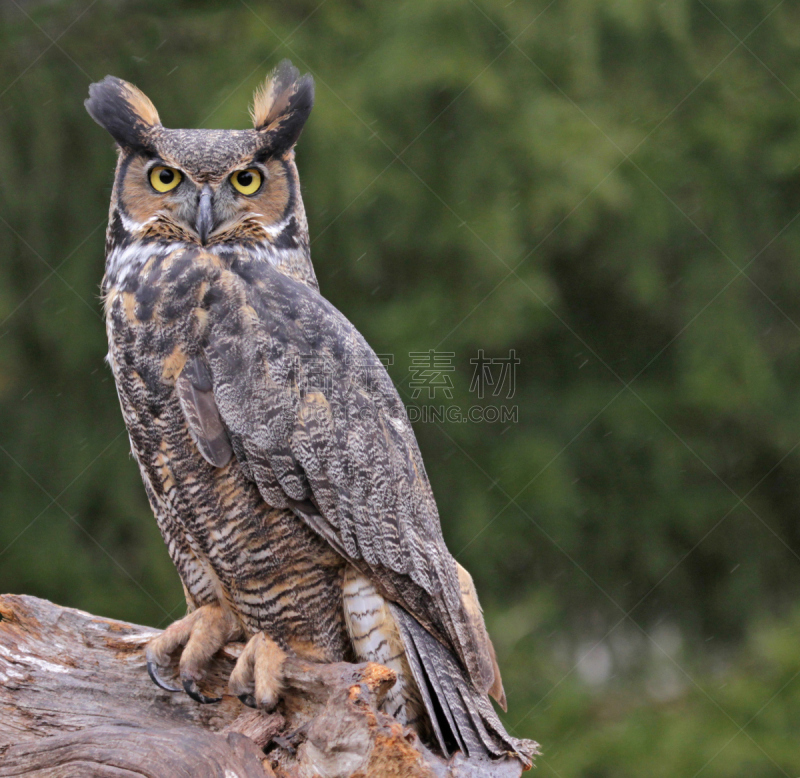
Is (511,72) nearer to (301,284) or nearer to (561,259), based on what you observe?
(561,259)

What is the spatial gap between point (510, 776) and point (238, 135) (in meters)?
1.80

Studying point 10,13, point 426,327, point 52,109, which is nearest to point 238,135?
point 426,327

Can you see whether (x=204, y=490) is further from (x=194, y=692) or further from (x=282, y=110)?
(x=282, y=110)

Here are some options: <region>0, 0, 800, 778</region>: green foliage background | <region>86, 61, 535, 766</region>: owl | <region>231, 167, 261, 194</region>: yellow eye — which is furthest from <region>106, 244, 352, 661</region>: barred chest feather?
<region>0, 0, 800, 778</region>: green foliage background

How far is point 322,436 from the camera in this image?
7.25 ft

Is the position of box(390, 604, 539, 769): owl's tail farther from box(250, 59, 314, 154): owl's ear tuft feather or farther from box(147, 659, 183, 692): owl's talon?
box(250, 59, 314, 154): owl's ear tuft feather

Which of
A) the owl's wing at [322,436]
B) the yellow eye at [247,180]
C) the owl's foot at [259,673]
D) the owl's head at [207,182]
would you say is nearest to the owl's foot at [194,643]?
the owl's foot at [259,673]

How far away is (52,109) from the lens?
12.9 ft

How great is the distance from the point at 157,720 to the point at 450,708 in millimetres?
802

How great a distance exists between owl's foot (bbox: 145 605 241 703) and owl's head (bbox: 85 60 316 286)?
0.99 meters

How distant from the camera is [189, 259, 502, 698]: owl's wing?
2.17m

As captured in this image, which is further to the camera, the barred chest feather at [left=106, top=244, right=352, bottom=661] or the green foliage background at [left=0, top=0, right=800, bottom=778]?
the green foliage background at [left=0, top=0, right=800, bottom=778]

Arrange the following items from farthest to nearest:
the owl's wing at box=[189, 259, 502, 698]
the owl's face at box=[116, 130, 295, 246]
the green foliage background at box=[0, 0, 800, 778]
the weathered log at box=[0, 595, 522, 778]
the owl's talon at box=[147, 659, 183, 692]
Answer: the green foliage background at box=[0, 0, 800, 778], the owl's talon at box=[147, 659, 183, 692], the owl's face at box=[116, 130, 295, 246], the owl's wing at box=[189, 259, 502, 698], the weathered log at box=[0, 595, 522, 778]

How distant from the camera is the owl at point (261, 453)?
219 cm
